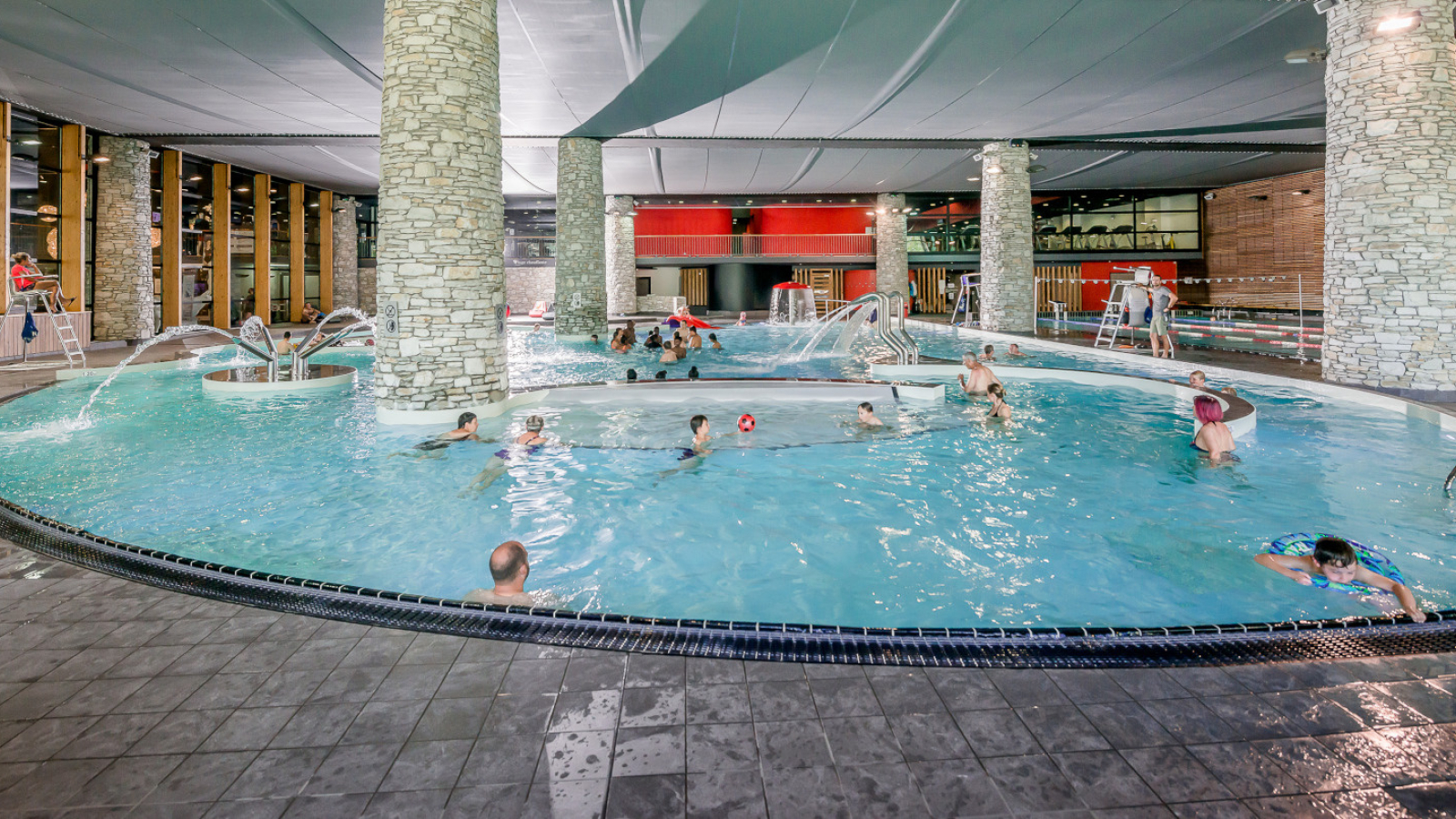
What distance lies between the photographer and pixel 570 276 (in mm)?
18406

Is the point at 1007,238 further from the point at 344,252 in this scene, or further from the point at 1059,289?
the point at 344,252

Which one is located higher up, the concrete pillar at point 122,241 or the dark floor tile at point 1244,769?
the concrete pillar at point 122,241

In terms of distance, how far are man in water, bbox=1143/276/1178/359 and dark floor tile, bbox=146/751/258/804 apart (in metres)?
14.2

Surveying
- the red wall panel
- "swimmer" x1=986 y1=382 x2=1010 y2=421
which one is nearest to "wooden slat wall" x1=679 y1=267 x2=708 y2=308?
the red wall panel

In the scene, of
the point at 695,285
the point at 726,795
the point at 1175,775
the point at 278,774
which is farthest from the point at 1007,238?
the point at 278,774

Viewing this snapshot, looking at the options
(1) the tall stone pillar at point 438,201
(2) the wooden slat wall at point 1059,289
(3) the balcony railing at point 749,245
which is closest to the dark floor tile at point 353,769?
(1) the tall stone pillar at point 438,201

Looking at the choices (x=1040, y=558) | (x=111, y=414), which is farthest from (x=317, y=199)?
(x=1040, y=558)

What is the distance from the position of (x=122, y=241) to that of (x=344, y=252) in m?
10.8

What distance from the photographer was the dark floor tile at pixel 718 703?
232 cm

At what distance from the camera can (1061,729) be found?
7.34 feet

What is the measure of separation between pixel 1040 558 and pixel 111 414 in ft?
34.8

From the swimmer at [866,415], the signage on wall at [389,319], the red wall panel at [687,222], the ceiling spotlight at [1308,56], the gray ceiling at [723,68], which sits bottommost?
the swimmer at [866,415]

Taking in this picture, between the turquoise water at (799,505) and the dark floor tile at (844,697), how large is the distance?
54.0 inches

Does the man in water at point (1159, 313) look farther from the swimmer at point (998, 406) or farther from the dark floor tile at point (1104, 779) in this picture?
the dark floor tile at point (1104, 779)
